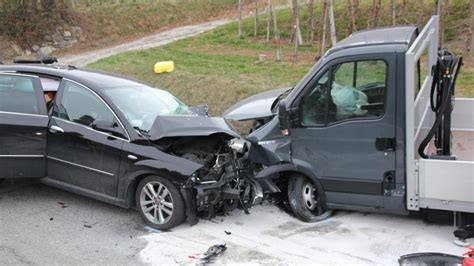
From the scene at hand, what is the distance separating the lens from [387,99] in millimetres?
5016

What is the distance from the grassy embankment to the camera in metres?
11.6

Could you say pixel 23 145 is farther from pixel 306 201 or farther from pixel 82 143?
pixel 306 201

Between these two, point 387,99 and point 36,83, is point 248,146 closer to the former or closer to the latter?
point 387,99

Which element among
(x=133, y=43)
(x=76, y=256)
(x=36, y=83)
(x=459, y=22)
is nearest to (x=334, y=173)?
(x=76, y=256)

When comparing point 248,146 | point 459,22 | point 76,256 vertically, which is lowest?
point 76,256

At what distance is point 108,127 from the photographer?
19.1 feet

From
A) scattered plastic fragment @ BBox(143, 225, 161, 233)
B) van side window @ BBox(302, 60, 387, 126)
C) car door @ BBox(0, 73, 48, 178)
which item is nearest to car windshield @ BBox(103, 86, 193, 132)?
car door @ BBox(0, 73, 48, 178)

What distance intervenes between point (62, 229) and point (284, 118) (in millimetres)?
2743

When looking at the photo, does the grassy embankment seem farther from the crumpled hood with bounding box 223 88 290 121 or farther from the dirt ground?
the dirt ground

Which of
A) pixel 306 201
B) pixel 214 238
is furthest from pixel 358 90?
pixel 214 238

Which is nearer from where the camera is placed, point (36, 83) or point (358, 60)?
point (358, 60)

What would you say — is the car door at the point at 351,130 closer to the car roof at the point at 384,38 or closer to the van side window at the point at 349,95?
the van side window at the point at 349,95

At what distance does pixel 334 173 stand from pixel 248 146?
1.14 meters

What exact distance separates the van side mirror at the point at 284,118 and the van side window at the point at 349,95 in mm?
174
